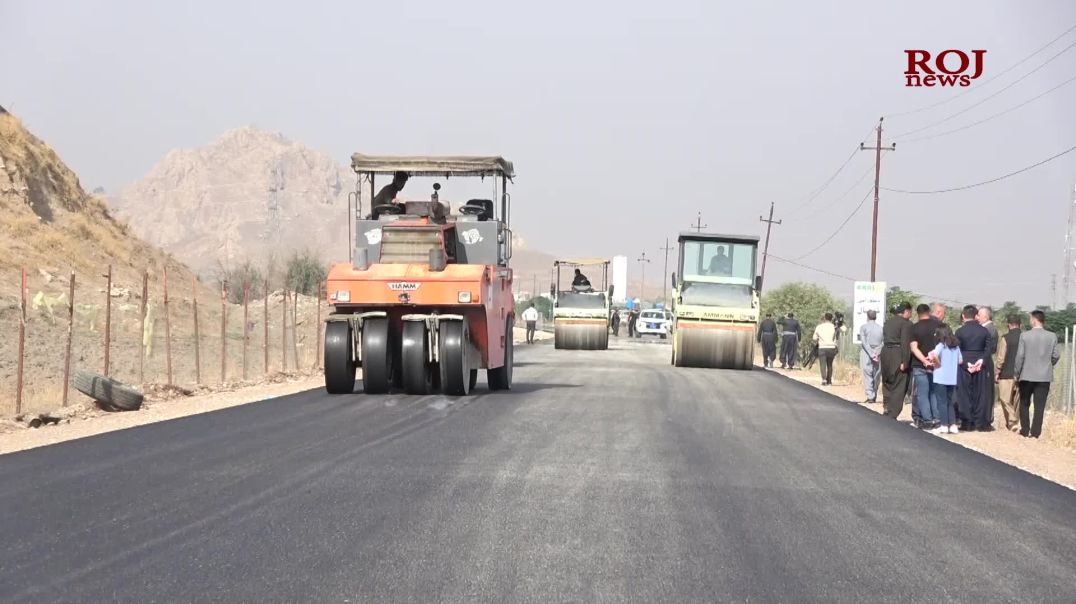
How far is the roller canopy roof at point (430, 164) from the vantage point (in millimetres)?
20828

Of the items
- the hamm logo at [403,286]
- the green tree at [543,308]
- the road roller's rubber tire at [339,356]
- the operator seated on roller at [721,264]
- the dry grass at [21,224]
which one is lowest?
the green tree at [543,308]

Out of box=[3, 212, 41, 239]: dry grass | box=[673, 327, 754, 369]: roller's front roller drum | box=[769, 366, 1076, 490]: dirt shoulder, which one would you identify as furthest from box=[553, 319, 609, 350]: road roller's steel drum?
box=[769, 366, 1076, 490]: dirt shoulder

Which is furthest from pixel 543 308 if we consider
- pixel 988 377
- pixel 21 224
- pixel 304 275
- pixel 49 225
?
pixel 988 377

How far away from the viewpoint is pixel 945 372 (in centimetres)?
1753

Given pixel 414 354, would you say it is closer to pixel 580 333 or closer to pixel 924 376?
pixel 924 376

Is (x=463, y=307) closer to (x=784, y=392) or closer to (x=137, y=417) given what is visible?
(x=137, y=417)

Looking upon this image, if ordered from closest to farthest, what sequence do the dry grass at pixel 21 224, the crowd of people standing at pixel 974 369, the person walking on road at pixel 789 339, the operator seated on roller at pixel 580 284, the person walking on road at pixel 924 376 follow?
1. the crowd of people standing at pixel 974 369
2. the person walking on road at pixel 924 376
3. the person walking on road at pixel 789 339
4. the dry grass at pixel 21 224
5. the operator seated on roller at pixel 580 284

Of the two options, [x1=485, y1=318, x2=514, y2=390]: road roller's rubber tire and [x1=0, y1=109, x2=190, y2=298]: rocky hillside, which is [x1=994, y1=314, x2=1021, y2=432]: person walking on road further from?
[x1=0, y1=109, x2=190, y2=298]: rocky hillside

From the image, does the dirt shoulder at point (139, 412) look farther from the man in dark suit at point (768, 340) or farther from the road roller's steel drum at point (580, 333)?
the road roller's steel drum at point (580, 333)

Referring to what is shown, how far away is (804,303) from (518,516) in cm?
5301

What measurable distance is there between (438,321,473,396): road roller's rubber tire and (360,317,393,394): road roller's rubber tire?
3.04ft

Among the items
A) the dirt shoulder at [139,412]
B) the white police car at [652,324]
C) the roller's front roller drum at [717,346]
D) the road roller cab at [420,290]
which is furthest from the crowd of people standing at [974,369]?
the white police car at [652,324]

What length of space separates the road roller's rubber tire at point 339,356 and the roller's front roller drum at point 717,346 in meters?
15.3

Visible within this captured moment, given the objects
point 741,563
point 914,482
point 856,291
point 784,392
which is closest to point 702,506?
point 741,563
